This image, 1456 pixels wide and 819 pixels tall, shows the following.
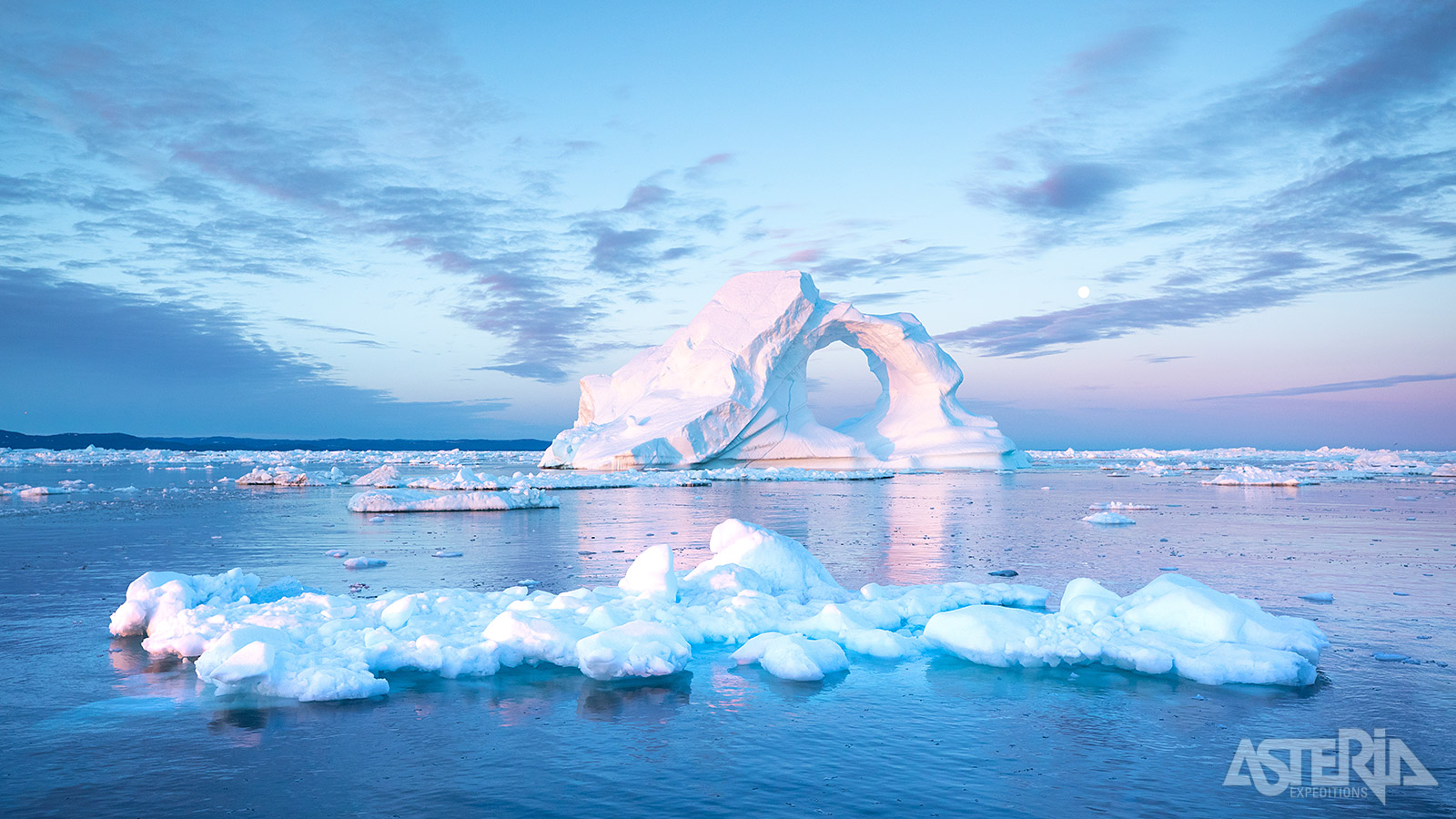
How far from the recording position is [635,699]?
573cm

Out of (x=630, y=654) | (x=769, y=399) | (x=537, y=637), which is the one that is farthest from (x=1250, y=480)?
(x=537, y=637)

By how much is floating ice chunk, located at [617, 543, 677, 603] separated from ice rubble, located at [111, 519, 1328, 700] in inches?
0.7

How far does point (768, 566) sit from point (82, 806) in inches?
238

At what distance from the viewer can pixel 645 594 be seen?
7879 millimetres

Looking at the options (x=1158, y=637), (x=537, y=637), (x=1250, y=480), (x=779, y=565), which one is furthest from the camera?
(x=1250, y=480)

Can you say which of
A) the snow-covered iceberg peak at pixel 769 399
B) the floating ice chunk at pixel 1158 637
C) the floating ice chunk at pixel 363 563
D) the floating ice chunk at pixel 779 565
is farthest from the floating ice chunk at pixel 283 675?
the snow-covered iceberg peak at pixel 769 399

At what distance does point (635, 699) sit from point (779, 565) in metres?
3.42

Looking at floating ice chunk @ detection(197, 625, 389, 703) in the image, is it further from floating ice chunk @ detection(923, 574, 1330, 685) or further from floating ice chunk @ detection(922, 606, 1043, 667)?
floating ice chunk @ detection(923, 574, 1330, 685)

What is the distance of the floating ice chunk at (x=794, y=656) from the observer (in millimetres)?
6207

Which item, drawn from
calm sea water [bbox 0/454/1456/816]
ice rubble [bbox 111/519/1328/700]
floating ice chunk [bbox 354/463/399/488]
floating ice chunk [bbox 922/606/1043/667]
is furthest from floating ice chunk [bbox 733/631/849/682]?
floating ice chunk [bbox 354/463/399/488]

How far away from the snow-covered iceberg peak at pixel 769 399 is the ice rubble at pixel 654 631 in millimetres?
26025

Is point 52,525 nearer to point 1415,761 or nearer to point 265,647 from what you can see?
point 265,647

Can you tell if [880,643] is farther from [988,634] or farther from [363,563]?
[363,563]

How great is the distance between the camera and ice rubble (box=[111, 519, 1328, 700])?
602 centimetres
